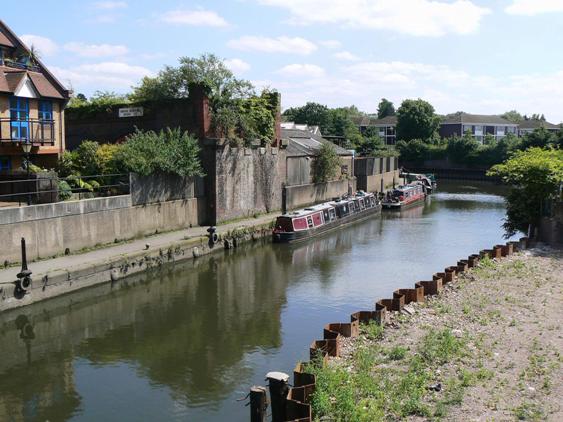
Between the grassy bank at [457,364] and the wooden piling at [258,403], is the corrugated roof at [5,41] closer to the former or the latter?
the grassy bank at [457,364]

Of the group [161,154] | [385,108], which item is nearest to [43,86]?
[161,154]

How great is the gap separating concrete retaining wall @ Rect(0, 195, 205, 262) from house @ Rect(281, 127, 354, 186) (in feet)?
36.2

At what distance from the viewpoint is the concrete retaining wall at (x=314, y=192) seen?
34.2 metres

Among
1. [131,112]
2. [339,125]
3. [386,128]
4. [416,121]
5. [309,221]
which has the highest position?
[386,128]

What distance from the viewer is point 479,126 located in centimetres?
9694

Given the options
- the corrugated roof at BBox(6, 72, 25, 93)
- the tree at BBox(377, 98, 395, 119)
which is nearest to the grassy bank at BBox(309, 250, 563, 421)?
the corrugated roof at BBox(6, 72, 25, 93)

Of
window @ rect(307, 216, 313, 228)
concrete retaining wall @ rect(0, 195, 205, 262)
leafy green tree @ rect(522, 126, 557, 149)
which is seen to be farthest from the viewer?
leafy green tree @ rect(522, 126, 557, 149)

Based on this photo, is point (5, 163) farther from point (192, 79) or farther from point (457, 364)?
point (457, 364)

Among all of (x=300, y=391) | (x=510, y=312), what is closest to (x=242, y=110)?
(x=510, y=312)

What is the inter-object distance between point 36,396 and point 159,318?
5.19 metres

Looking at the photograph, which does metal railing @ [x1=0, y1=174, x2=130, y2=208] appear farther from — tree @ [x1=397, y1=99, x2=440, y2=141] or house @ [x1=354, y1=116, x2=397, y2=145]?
house @ [x1=354, y1=116, x2=397, y2=145]

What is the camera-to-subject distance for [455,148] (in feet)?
246

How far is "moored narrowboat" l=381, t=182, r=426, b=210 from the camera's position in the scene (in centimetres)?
4172

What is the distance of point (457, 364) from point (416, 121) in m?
77.9
